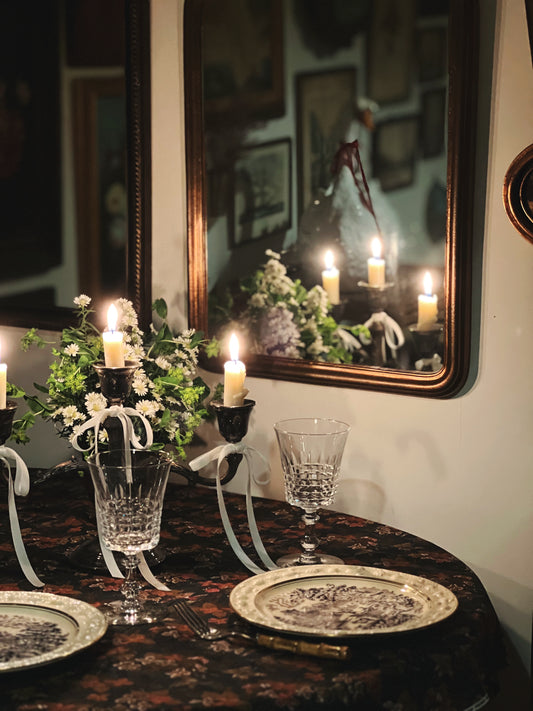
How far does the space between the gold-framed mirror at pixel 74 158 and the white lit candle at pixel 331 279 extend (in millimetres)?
520

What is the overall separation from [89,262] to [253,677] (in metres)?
1.38

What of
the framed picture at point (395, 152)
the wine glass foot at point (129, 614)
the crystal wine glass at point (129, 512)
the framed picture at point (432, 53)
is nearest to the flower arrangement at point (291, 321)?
the framed picture at point (395, 152)

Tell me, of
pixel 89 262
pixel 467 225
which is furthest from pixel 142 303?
pixel 467 225

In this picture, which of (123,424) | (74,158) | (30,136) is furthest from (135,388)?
(30,136)

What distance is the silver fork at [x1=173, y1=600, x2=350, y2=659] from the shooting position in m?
1.43

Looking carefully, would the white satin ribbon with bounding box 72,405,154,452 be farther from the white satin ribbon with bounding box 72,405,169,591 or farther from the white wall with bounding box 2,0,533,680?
the white wall with bounding box 2,0,533,680

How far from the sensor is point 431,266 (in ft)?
6.42

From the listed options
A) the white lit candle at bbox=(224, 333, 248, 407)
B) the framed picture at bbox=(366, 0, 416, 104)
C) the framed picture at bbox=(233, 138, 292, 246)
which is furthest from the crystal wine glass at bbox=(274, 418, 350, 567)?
the framed picture at bbox=(366, 0, 416, 104)

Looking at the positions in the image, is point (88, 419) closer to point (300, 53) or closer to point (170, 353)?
point (170, 353)

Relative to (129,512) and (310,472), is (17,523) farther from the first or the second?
(310,472)

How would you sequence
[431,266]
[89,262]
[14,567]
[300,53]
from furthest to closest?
[89,262]
[300,53]
[431,266]
[14,567]

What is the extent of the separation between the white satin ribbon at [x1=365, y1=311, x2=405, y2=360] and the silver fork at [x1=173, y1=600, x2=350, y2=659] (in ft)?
2.34

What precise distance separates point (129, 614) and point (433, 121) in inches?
41.9

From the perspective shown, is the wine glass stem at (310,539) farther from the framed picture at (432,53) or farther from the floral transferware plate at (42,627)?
the framed picture at (432,53)
